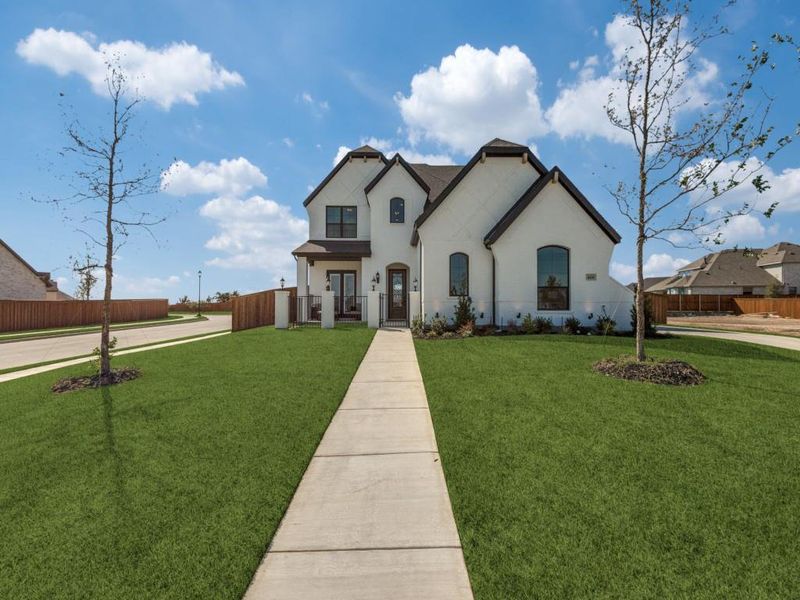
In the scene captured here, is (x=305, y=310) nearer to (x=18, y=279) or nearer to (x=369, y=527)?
(x=369, y=527)

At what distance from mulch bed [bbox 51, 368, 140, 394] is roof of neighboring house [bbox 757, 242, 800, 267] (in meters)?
64.3

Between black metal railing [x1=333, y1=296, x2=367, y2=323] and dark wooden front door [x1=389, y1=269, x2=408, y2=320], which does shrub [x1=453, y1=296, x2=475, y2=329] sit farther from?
black metal railing [x1=333, y1=296, x2=367, y2=323]

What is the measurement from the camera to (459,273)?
52.1 feet

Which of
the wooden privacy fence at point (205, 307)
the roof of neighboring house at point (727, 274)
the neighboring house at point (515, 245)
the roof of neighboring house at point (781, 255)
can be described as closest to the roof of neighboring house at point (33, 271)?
the wooden privacy fence at point (205, 307)

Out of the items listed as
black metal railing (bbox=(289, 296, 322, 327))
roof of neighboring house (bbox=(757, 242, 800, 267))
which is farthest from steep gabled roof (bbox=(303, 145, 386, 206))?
roof of neighboring house (bbox=(757, 242, 800, 267))

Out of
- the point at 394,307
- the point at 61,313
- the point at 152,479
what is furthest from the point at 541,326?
the point at 61,313

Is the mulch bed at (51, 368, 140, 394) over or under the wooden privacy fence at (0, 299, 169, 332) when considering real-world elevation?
under

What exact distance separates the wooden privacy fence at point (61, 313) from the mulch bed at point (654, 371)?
32134 millimetres

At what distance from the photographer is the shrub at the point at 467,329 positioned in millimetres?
13945

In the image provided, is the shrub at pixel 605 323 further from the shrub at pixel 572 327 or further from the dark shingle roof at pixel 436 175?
the dark shingle roof at pixel 436 175

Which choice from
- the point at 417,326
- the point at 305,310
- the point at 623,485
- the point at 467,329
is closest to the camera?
the point at 623,485

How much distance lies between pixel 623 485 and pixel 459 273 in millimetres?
12596

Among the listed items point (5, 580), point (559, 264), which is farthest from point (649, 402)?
point (559, 264)

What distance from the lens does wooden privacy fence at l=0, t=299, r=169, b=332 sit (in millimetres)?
23672
